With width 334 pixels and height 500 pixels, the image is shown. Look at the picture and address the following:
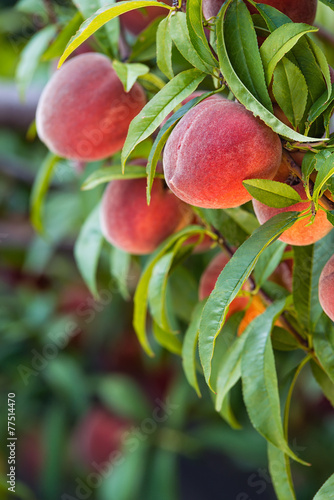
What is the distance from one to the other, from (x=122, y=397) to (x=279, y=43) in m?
1.00

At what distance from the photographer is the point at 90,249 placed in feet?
2.65

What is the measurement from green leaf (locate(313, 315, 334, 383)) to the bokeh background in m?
0.57

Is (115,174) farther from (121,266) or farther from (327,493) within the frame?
(327,493)

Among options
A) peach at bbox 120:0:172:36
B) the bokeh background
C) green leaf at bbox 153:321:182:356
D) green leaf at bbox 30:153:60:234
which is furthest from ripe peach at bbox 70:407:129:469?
peach at bbox 120:0:172:36

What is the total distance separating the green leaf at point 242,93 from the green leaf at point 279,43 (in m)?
0.03

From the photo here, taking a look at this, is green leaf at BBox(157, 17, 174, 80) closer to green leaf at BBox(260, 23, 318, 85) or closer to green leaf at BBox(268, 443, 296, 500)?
green leaf at BBox(260, 23, 318, 85)

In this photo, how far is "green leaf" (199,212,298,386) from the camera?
0.41 m

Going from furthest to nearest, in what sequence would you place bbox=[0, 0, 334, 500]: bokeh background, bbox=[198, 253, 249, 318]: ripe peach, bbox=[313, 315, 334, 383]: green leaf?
bbox=[0, 0, 334, 500]: bokeh background
bbox=[198, 253, 249, 318]: ripe peach
bbox=[313, 315, 334, 383]: green leaf

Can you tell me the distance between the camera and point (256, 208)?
1.58 feet

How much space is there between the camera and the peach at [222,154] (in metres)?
0.43

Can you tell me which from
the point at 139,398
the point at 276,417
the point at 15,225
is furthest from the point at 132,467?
the point at 276,417

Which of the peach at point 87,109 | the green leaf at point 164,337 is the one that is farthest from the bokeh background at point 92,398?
the peach at point 87,109

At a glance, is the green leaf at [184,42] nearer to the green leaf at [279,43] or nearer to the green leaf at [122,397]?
the green leaf at [279,43]

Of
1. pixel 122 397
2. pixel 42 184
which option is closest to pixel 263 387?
pixel 42 184
